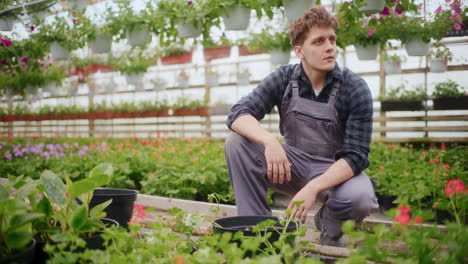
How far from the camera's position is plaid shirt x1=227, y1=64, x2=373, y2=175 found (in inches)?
63.9

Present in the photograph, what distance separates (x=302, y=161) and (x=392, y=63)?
15.8 ft

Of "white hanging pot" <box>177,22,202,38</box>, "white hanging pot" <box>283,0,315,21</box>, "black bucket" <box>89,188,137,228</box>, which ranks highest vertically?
"white hanging pot" <box>283,0,315,21</box>

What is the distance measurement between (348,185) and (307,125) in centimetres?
37

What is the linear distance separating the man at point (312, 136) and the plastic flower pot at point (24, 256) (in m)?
0.88

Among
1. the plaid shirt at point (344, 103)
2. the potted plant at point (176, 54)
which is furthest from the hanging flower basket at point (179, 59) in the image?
the plaid shirt at point (344, 103)

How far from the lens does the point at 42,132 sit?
12023 millimetres

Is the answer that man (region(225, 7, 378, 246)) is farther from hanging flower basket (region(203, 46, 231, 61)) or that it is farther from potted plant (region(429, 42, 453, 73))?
hanging flower basket (region(203, 46, 231, 61))

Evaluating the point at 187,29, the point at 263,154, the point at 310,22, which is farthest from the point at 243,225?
the point at 187,29

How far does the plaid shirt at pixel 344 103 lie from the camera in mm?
1622

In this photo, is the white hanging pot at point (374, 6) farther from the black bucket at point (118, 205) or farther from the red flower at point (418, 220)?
the red flower at point (418, 220)

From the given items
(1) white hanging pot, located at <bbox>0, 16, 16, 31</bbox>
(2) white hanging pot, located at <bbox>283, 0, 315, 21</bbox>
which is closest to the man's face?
(2) white hanging pot, located at <bbox>283, 0, 315, 21</bbox>

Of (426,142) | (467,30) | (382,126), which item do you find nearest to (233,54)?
(382,126)

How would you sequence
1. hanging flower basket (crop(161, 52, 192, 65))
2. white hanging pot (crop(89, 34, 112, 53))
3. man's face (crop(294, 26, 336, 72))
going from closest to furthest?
1. man's face (crop(294, 26, 336, 72))
2. white hanging pot (crop(89, 34, 112, 53))
3. hanging flower basket (crop(161, 52, 192, 65))

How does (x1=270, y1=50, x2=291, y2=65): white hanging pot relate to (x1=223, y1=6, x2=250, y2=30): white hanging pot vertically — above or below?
below
